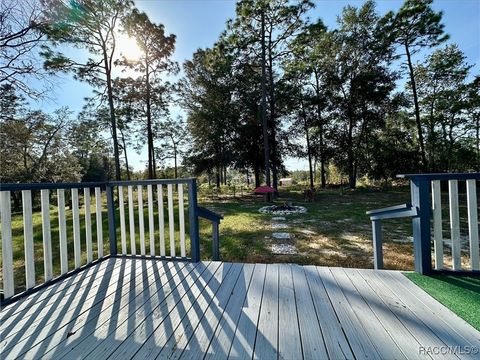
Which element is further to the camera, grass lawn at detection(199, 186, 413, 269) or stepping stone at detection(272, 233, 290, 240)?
stepping stone at detection(272, 233, 290, 240)

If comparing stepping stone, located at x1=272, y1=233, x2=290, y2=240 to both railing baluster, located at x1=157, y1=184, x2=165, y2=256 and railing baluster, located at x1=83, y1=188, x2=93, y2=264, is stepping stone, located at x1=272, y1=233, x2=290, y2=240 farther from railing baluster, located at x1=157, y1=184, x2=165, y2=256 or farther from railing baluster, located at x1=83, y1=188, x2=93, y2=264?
railing baluster, located at x1=83, y1=188, x2=93, y2=264

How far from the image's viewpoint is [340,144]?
15000 millimetres

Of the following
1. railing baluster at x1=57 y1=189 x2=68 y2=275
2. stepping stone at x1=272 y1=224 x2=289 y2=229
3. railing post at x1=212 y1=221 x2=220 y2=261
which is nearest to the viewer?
railing baluster at x1=57 y1=189 x2=68 y2=275

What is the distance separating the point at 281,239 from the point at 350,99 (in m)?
12.8

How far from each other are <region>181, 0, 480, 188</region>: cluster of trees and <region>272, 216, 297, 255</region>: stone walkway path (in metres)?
5.25

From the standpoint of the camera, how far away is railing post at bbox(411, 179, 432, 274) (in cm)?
192

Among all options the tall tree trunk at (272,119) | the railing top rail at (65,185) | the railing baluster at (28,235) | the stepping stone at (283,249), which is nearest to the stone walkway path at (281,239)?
the stepping stone at (283,249)

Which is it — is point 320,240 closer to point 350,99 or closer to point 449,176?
point 449,176

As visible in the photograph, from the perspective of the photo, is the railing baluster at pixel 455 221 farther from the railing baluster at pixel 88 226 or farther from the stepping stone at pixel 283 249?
the railing baluster at pixel 88 226

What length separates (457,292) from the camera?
1660 millimetres

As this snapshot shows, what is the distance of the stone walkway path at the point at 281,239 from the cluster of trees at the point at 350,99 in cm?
525

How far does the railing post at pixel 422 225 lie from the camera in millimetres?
1918

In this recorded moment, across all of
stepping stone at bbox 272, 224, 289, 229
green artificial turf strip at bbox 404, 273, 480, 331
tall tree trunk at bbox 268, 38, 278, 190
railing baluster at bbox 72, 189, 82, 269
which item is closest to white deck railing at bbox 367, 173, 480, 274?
green artificial turf strip at bbox 404, 273, 480, 331

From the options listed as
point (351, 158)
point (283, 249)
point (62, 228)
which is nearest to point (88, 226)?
point (62, 228)
